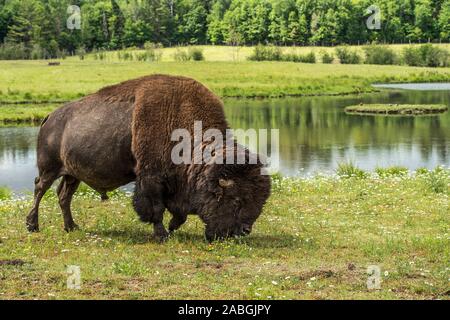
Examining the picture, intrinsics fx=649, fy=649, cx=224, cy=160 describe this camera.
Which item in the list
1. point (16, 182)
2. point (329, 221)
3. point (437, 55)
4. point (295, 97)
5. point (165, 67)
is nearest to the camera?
point (329, 221)

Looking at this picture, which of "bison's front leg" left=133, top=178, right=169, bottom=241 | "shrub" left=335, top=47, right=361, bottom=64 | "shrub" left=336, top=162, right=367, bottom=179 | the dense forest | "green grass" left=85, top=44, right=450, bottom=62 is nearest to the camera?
"bison's front leg" left=133, top=178, right=169, bottom=241

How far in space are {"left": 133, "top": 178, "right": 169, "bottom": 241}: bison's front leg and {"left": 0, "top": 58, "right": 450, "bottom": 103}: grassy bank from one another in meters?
57.8

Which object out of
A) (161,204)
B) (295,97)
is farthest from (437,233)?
(295,97)

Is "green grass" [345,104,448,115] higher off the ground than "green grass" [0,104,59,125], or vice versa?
"green grass" [0,104,59,125]

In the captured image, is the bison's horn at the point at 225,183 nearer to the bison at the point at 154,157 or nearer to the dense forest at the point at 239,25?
the bison at the point at 154,157

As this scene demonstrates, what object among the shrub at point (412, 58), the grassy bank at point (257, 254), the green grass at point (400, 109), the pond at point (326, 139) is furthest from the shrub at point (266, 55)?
the grassy bank at point (257, 254)

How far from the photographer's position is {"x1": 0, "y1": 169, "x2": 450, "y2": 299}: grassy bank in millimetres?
8344

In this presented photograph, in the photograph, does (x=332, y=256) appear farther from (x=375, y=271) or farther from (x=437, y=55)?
(x=437, y=55)

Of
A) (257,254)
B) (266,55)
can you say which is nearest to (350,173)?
(257,254)

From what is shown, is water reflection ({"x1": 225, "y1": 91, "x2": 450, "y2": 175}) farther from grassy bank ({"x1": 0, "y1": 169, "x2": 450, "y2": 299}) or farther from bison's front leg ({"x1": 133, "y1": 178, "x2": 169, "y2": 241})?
bison's front leg ({"x1": 133, "y1": 178, "x2": 169, "y2": 241})

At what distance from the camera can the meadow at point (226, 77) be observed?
74062 millimetres

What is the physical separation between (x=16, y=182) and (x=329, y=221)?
57.2 feet

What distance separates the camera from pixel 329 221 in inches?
532

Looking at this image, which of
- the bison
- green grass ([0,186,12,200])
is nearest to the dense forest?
green grass ([0,186,12,200])
